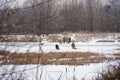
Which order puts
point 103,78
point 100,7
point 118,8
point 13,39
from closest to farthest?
point 13,39
point 103,78
point 118,8
point 100,7

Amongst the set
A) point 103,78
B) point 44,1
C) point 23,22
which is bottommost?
point 103,78

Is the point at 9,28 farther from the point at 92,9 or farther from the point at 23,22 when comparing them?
the point at 92,9

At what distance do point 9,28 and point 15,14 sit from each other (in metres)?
0.10

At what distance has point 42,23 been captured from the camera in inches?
86.4

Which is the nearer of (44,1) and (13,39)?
(44,1)

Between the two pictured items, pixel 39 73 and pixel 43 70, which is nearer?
pixel 39 73

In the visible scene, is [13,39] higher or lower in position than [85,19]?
higher

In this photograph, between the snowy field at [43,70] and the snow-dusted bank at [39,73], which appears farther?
the snow-dusted bank at [39,73]

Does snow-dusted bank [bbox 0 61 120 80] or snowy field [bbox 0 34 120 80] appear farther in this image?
snow-dusted bank [bbox 0 61 120 80]

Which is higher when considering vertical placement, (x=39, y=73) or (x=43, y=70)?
(x=39, y=73)

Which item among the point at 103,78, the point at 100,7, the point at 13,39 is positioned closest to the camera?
the point at 13,39

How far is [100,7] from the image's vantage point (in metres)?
84.1

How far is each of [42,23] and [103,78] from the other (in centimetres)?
450

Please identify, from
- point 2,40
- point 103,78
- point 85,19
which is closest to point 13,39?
point 2,40
